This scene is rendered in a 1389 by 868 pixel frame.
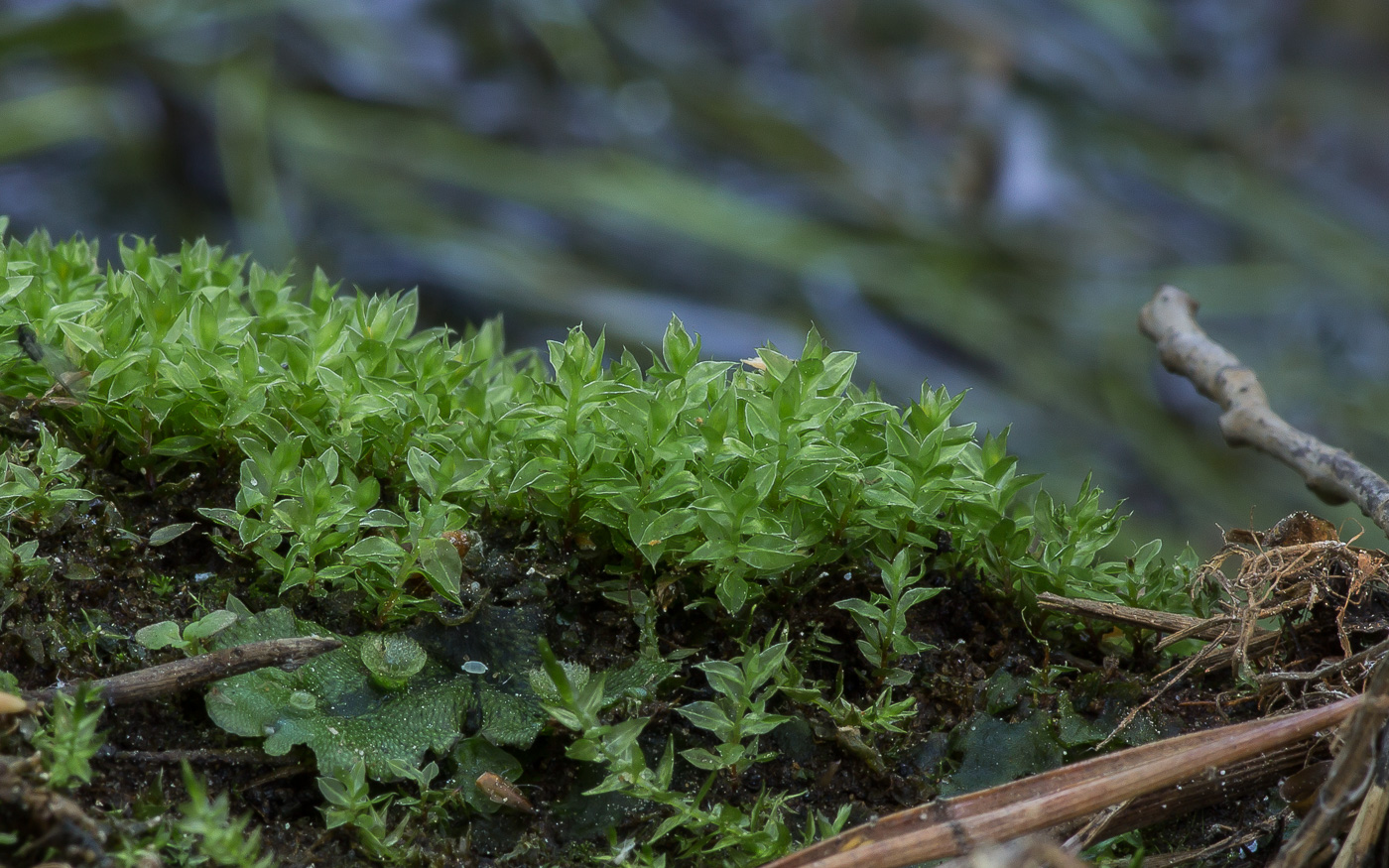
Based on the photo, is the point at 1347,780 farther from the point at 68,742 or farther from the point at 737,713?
the point at 68,742

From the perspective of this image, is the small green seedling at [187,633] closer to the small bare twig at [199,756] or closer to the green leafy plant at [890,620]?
the small bare twig at [199,756]

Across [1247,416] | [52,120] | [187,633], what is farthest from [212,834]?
[52,120]

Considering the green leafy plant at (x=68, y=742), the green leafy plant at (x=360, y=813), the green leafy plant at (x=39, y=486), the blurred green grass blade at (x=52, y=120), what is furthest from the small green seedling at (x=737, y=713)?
the blurred green grass blade at (x=52, y=120)

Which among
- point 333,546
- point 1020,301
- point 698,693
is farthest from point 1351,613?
point 1020,301

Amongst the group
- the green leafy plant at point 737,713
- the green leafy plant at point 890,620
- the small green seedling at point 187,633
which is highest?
the green leafy plant at point 890,620

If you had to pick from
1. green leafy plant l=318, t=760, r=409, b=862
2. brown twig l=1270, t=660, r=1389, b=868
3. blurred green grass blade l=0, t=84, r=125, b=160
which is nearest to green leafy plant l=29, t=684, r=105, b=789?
green leafy plant l=318, t=760, r=409, b=862

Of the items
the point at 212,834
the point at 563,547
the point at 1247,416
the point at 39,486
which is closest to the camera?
the point at 212,834
